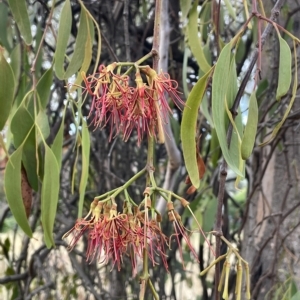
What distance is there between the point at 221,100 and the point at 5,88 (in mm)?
280

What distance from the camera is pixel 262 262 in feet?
3.58

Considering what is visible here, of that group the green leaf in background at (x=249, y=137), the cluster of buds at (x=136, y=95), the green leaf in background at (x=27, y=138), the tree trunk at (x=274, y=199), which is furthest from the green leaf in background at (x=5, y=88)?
the tree trunk at (x=274, y=199)

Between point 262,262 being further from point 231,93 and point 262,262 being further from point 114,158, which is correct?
point 231,93

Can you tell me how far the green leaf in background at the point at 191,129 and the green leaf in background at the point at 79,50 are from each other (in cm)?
23

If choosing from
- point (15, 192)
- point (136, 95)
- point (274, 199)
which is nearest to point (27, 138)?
point (15, 192)

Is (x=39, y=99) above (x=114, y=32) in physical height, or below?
below

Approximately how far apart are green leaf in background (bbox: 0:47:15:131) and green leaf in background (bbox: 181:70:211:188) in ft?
0.83

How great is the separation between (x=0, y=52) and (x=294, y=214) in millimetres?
717

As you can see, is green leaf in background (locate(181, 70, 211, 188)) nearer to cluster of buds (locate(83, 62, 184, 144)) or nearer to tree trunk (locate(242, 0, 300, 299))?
cluster of buds (locate(83, 62, 184, 144))

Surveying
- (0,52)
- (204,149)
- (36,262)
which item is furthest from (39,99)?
(204,149)

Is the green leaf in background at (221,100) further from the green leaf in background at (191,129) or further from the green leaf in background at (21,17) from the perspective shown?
the green leaf in background at (21,17)

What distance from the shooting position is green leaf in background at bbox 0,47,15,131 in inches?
23.7

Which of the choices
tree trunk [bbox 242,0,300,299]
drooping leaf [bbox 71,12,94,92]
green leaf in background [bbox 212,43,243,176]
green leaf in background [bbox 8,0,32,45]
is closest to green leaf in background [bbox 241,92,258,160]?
green leaf in background [bbox 212,43,243,176]

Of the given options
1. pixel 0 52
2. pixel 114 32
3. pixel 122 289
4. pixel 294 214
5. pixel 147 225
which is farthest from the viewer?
pixel 122 289
